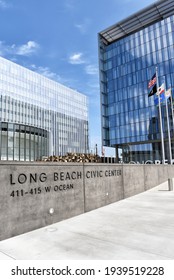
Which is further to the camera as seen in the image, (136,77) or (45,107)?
(45,107)

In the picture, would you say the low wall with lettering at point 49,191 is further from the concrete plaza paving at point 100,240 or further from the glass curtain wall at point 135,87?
the glass curtain wall at point 135,87

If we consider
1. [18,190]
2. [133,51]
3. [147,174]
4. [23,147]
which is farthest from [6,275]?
[133,51]

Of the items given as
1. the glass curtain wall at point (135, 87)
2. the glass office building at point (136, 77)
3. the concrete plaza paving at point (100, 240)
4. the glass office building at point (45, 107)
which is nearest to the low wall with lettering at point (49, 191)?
the concrete plaza paving at point (100, 240)

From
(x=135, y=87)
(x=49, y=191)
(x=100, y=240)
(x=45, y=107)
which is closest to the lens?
(x=100, y=240)

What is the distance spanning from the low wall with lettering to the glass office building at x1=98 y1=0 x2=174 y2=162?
38.5m

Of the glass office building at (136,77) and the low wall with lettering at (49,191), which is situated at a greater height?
the glass office building at (136,77)

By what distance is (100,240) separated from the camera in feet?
16.0

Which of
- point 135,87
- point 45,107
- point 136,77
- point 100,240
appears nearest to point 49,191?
point 100,240

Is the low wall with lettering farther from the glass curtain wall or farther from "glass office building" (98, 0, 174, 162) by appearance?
"glass office building" (98, 0, 174, 162)

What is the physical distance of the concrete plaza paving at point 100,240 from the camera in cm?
407

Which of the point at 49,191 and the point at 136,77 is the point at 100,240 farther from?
the point at 136,77

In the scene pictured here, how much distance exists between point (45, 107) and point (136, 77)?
57.3m

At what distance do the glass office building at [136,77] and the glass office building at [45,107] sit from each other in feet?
75.3

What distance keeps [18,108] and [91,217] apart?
8479 cm
